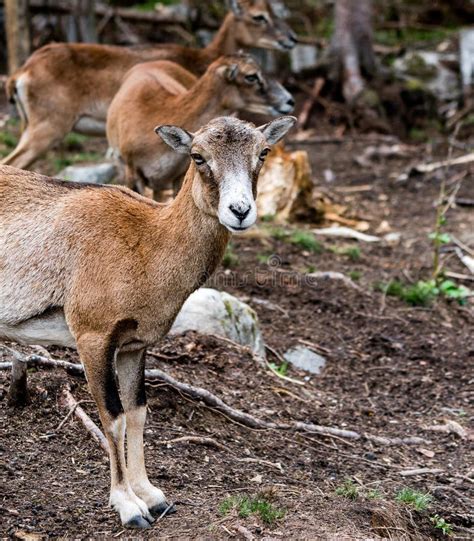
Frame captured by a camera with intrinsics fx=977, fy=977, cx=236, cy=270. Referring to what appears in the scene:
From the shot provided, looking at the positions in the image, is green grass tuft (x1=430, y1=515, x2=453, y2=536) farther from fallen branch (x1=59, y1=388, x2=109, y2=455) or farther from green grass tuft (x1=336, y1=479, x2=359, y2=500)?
fallen branch (x1=59, y1=388, x2=109, y2=455)

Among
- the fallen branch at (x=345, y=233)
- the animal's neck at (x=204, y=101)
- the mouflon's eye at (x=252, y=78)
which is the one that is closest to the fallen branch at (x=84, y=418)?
the animal's neck at (x=204, y=101)

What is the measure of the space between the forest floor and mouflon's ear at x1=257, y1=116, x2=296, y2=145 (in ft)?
7.19

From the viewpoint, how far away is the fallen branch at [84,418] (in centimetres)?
661

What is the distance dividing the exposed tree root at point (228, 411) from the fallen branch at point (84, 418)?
1 cm

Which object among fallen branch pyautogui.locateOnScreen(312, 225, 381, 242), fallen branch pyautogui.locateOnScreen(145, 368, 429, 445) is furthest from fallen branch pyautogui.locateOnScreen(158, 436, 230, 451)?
fallen branch pyautogui.locateOnScreen(312, 225, 381, 242)

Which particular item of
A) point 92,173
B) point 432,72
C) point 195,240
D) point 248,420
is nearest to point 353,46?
point 432,72

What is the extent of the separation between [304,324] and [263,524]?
15.0ft

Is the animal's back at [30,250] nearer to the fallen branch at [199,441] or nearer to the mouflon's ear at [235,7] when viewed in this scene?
the fallen branch at [199,441]

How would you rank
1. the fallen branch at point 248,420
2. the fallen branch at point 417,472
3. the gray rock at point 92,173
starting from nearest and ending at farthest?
the fallen branch at point 417,472 → the fallen branch at point 248,420 → the gray rock at point 92,173

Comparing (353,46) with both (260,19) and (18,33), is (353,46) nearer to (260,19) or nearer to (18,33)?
(260,19)

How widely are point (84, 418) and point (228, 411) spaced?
50.1 inches

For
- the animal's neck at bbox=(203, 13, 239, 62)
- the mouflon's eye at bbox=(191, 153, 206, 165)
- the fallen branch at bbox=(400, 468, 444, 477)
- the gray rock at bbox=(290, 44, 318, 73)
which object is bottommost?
the gray rock at bbox=(290, 44, 318, 73)

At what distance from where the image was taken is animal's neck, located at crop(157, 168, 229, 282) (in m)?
6.00

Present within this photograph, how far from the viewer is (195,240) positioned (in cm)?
602
